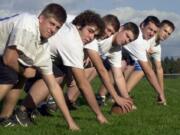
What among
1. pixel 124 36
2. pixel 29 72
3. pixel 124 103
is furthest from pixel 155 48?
pixel 29 72

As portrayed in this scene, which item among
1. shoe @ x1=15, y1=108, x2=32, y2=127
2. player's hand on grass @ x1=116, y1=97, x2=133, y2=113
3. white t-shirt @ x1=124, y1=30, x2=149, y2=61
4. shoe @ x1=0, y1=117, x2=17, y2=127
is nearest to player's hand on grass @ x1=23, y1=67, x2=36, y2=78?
shoe @ x1=15, y1=108, x2=32, y2=127

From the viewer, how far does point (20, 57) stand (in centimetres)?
797

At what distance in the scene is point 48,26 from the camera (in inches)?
297

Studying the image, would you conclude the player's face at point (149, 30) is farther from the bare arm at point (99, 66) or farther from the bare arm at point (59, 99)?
the bare arm at point (59, 99)

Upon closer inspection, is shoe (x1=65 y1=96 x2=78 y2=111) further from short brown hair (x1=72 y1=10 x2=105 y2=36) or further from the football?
short brown hair (x1=72 y1=10 x2=105 y2=36)

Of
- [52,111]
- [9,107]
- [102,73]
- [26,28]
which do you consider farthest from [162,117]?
[26,28]

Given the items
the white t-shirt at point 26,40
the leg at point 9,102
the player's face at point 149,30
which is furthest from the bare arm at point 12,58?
the player's face at point 149,30

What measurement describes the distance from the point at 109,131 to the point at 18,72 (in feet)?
4.95

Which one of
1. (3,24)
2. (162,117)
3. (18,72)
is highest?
(3,24)

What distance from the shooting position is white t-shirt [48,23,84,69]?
26.6 feet

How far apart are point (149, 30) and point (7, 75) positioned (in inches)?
174

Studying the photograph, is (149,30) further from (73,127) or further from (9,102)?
(73,127)

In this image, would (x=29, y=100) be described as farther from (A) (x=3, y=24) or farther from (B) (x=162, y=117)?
(B) (x=162, y=117)

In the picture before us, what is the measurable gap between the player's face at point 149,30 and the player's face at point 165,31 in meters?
0.54
